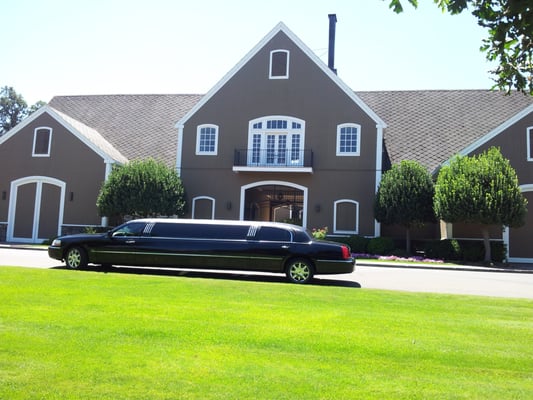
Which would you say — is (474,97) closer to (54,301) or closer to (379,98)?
(379,98)

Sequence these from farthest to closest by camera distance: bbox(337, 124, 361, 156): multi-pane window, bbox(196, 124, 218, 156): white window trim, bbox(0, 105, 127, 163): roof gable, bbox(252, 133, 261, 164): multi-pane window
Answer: bbox(0, 105, 127, 163): roof gable < bbox(196, 124, 218, 156): white window trim < bbox(252, 133, 261, 164): multi-pane window < bbox(337, 124, 361, 156): multi-pane window

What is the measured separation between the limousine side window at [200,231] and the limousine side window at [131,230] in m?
0.37

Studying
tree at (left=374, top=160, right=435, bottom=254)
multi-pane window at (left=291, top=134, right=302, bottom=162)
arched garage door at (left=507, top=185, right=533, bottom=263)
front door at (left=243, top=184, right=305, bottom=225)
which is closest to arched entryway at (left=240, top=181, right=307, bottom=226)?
front door at (left=243, top=184, right=305, bottom=225)

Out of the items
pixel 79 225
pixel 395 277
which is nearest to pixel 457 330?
pixel 395 277

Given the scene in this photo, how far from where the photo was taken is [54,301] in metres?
7.46

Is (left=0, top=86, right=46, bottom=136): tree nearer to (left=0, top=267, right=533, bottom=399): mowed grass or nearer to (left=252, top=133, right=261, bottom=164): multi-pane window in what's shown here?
(left=252, top=133, right=261, bottom=164): multi-pane window

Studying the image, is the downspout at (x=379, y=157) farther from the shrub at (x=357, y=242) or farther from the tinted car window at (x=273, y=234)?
the tinted car window at (x=273, y=234)

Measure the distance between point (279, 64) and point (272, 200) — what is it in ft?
24.9

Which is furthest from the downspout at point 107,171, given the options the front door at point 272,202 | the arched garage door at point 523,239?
the arched garage door at point 523,239

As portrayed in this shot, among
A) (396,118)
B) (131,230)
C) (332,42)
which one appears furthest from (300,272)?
(332,42)

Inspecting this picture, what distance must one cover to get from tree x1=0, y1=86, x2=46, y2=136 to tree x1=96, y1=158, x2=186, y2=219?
132 feet

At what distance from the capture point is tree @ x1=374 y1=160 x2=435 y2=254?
22.5 m

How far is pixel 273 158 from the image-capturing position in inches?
1026

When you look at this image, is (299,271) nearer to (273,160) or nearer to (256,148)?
(273,160)
